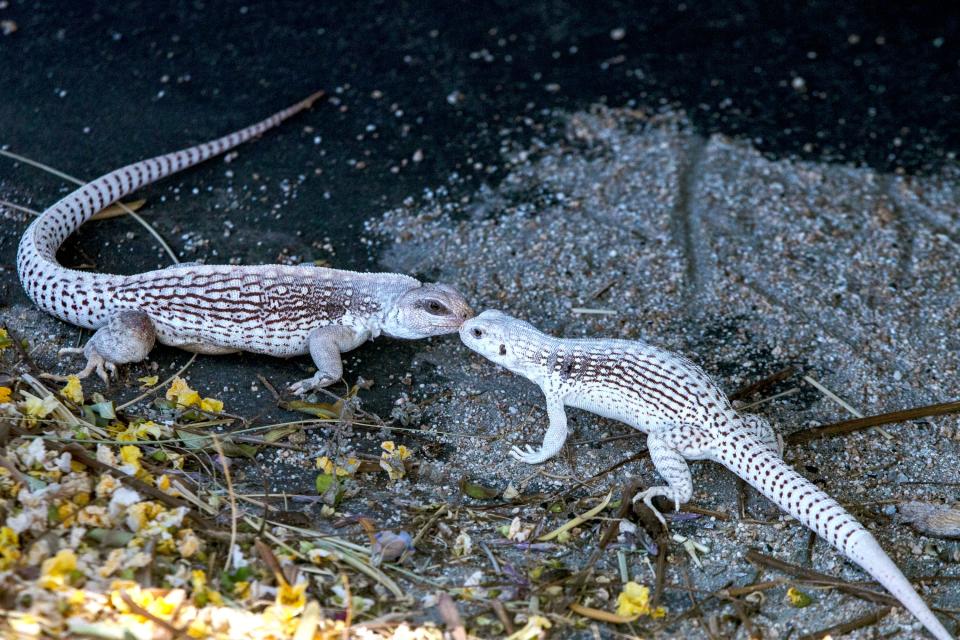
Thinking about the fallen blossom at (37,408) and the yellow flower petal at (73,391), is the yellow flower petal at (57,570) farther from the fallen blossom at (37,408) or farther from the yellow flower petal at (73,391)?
the yellow flower petal at (73,391)

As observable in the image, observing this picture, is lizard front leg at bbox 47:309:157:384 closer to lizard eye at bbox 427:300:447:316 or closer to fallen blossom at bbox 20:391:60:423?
fallen blossom at bbox 20:391:60:423

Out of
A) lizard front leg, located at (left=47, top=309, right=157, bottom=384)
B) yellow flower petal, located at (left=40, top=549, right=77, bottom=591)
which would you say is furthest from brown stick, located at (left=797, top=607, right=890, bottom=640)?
lizard front leg, located at (left=47, top=309, right=157, bottom=384)

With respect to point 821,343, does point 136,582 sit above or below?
above

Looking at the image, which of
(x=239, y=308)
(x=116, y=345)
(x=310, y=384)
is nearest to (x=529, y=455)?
(x=310, y=384)

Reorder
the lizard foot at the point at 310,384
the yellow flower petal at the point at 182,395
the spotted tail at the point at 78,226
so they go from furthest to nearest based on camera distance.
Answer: the spotted tail at the point at 78,226, the lizard foot at the point at 310,384, the yellow flower petal at the point at 182,395

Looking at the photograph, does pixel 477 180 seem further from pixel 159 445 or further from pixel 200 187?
pixel 159 445

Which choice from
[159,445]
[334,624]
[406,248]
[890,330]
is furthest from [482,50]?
[334,624]

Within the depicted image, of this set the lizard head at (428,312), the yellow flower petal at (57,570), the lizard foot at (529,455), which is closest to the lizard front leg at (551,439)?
the lizard foot at (529,455)
